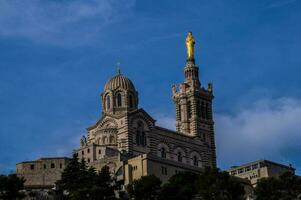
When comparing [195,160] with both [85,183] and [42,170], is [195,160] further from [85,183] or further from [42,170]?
[85,183]

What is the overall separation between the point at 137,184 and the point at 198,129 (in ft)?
114

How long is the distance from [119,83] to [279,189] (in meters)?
32.8

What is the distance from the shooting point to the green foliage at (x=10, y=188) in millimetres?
76062

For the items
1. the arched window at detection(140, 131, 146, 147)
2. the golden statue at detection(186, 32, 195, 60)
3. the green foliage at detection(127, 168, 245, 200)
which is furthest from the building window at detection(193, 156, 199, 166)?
the green foliage at detection(127, 168, 245, 200)

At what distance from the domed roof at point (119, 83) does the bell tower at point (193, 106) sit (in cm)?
1142

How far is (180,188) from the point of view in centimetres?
7750

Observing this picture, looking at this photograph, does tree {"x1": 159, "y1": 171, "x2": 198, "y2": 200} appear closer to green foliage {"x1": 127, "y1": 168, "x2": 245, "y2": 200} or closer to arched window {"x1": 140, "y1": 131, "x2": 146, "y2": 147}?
green foliage {"x1": 127, "y1": 168, "x2": 245, "y2": 200}

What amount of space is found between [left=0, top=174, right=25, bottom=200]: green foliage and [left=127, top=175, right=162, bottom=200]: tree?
1057cm

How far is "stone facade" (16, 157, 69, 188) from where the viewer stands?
9025 cm

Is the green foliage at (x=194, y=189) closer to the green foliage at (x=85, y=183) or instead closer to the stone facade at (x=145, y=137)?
the green foliage at (x=85, y=183)

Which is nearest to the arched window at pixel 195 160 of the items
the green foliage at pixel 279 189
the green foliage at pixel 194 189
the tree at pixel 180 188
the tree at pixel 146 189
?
the tree at pixel 180 188

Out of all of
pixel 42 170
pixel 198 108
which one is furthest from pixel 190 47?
pixel 42 170

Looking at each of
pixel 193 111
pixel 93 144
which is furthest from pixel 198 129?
pixel 93 144

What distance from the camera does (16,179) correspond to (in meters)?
78.0
